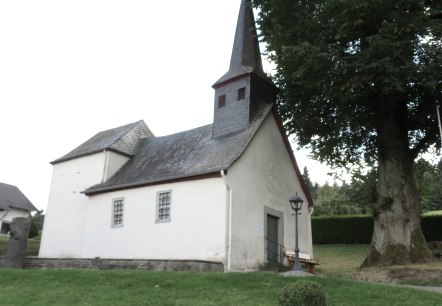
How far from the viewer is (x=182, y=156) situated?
2027cm

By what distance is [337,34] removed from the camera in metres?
15.5

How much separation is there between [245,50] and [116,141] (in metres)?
8.50

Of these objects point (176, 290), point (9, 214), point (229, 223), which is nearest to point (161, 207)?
point (229, 223)

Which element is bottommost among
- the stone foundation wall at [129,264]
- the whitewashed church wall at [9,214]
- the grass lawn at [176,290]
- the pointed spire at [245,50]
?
the grass lawn at [176,290]

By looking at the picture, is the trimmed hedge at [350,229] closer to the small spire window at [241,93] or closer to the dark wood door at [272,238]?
the dark wood door at [272,238]

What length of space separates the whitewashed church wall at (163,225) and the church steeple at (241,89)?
3.96 metres

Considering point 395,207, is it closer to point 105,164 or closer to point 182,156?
point 182,156

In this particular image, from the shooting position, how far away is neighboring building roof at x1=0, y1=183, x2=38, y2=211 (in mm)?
45312

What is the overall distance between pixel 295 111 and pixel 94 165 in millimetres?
10884

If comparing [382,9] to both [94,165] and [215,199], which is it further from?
[94,165]

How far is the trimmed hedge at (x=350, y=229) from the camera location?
3030 cm

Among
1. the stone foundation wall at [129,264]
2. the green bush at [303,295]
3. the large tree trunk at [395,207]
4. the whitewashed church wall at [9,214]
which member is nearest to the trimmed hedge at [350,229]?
the large tree trunk at [395,207]

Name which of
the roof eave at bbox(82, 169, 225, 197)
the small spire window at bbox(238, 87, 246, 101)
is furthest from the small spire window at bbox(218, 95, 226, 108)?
the roof eave at bbox(82, 169, 225, 197)

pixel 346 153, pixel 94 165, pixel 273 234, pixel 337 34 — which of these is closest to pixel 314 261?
pixel 273 234
